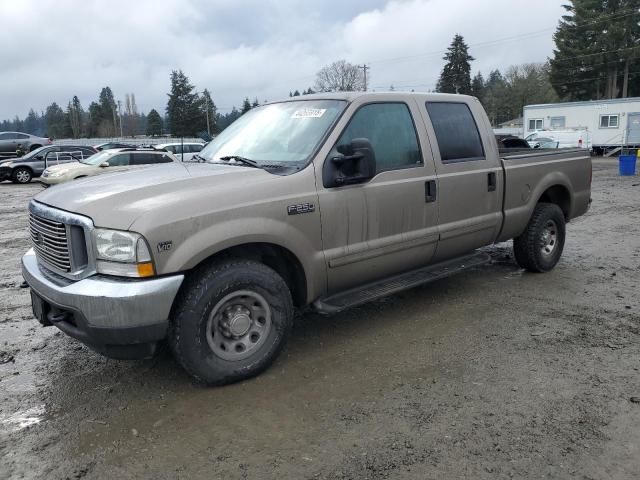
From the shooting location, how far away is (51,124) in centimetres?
9681

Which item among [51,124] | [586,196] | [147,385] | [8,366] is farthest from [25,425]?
[51,124]

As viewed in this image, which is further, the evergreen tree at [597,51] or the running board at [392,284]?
the evergreen tree at [597,51]

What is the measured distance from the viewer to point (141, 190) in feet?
11.0

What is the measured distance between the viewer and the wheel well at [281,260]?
3.68 m

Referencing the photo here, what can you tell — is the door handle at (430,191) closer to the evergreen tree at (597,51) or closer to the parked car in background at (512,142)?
the parked car in background at (512,142)

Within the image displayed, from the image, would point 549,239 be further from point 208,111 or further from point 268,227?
point 208,111

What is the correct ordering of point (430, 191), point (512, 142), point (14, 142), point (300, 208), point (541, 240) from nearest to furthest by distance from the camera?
point (300, 208) < point (430, 191) < point (541, 240) < point (512, 142) < point (14, 142)

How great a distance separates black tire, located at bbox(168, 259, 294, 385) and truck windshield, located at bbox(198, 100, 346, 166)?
0.98 metres

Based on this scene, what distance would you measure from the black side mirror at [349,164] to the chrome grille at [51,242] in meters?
1.78

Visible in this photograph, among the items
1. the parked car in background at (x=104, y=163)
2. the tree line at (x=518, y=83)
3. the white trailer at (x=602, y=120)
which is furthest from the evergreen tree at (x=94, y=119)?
the parked car in background at (x=104, y=163)

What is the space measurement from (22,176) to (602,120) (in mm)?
33335

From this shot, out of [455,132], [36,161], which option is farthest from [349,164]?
[36,161]

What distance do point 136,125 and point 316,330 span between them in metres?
97.9

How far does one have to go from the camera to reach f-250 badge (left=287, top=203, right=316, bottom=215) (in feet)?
12.2
